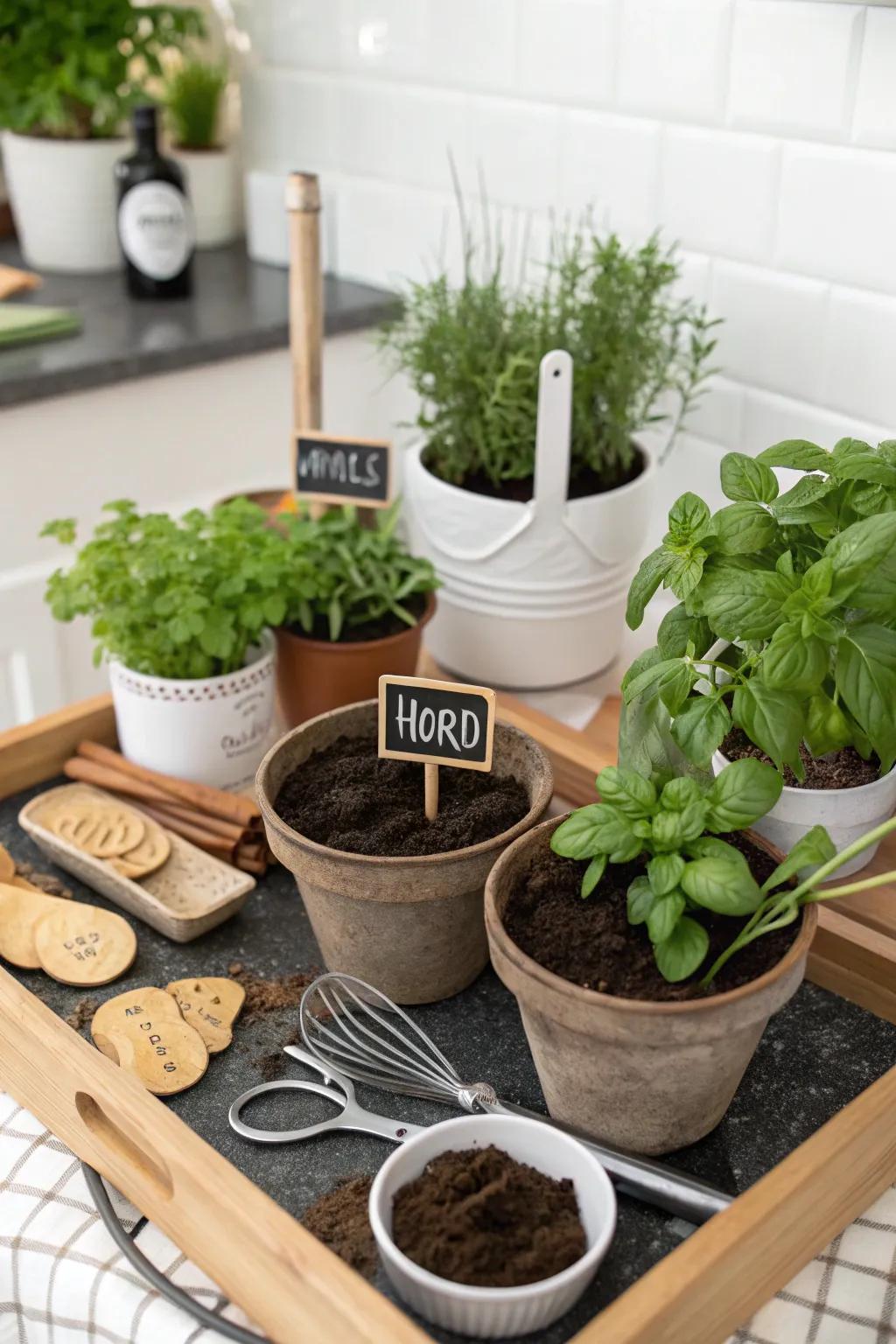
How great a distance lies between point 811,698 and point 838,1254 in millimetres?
344

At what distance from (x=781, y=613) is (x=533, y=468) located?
53 cm

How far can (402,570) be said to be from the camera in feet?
4.12

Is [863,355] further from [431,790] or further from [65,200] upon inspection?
Result: [65,200]

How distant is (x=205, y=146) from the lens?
2174mm

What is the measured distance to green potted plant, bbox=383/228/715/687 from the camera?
123 cm

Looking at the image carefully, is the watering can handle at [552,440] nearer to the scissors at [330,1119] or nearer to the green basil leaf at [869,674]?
the green basil leaf at [869,674]

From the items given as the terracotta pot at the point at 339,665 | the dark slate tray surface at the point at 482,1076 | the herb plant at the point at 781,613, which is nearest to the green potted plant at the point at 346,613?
the terracotta pot at the point at 339,665

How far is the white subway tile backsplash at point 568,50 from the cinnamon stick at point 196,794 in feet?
3.11

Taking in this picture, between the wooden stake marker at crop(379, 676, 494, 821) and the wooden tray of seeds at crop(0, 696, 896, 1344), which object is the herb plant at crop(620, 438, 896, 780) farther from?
the wooden tray of seeds at crop(0, 696, 896, 1344)

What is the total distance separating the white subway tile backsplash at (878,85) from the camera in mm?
1217

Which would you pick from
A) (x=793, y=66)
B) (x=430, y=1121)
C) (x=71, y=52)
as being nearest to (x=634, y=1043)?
(x=430, y=1121)

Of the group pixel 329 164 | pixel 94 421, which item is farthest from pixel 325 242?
pixel 94 421

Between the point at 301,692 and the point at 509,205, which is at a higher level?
the point at 509,205

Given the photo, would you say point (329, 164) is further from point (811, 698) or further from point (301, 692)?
point (811, 698)
